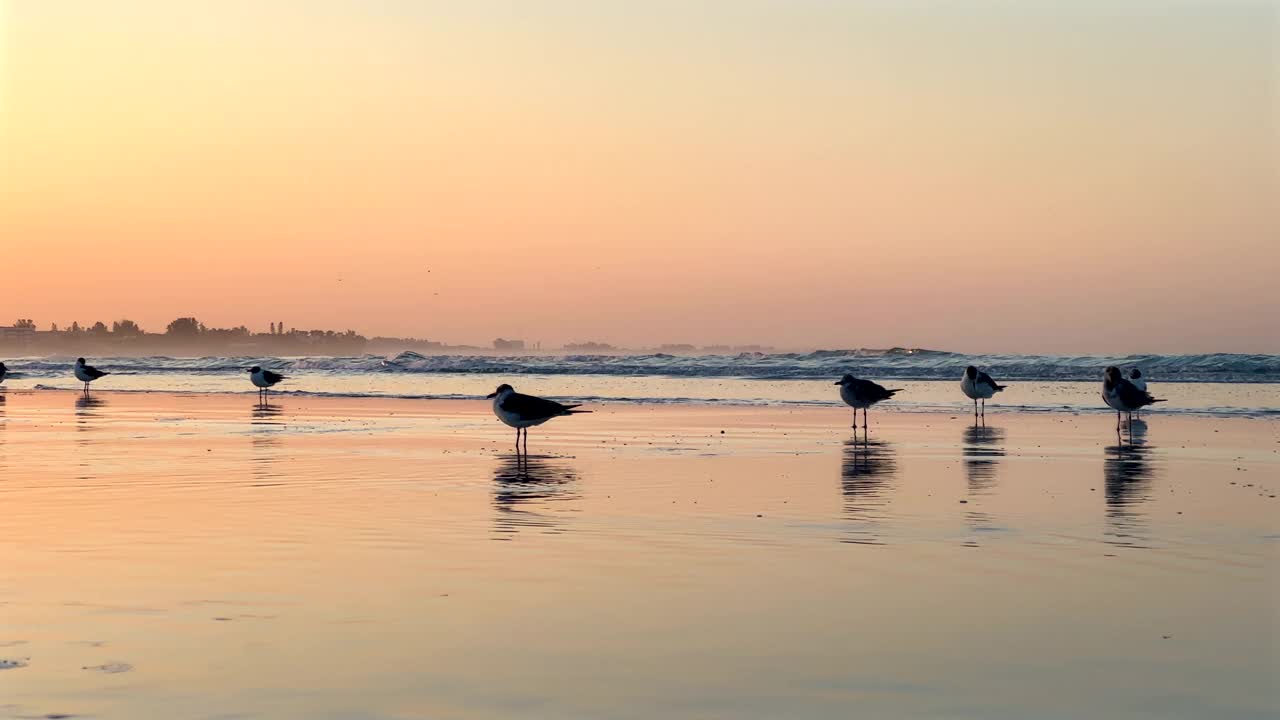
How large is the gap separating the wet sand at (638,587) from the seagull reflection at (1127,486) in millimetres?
96

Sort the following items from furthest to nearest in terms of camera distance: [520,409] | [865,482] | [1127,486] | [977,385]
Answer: [977,385] → [520,409] → [865,482] → [1127,486]

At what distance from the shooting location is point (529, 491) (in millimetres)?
15422

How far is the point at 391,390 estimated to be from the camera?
4622 cm

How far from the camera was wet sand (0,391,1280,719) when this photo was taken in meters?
6.52

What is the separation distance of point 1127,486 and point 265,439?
1486cm

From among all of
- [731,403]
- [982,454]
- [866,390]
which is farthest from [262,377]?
[982,454]

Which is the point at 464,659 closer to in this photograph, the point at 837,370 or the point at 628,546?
the point at 628,546

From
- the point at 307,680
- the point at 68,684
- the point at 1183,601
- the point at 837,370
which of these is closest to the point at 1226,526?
the point at 1183,601

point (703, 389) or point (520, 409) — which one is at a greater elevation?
point (520, 409)

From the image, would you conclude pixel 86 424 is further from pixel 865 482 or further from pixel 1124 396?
pixel 1124 396

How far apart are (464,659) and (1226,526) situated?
8381mm

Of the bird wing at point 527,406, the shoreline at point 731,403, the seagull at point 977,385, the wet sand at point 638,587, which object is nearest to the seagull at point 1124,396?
the shoreline at point 731,403

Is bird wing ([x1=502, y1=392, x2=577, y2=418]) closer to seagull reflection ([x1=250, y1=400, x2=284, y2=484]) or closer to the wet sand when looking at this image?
the wet sand

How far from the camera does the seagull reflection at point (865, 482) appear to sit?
12.2 m
